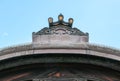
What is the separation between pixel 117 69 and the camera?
525 inches

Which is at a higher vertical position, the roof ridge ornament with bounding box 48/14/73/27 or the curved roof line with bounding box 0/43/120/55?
the roof ridge ornament with bounding box 48/14/73/27

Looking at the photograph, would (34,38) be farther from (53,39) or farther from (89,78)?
(89,78)

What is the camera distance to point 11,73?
1351 cm

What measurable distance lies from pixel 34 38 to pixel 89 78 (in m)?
2.40

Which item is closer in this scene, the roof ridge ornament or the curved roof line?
the curved roof line

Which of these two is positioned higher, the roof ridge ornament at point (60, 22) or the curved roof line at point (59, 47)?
the roof ridge ornament at point (60, 22)

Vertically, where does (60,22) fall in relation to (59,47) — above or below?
above

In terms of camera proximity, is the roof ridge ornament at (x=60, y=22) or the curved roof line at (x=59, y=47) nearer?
the curved roof line at (x=59, y=47)

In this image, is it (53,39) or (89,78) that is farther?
(53,39)

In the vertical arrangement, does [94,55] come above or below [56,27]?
below

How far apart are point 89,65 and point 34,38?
214cm

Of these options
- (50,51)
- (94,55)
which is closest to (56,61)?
(50,51)

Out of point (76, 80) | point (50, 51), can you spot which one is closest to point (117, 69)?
point (76, 80)

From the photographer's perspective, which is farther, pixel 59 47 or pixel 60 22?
pixel 60 22
